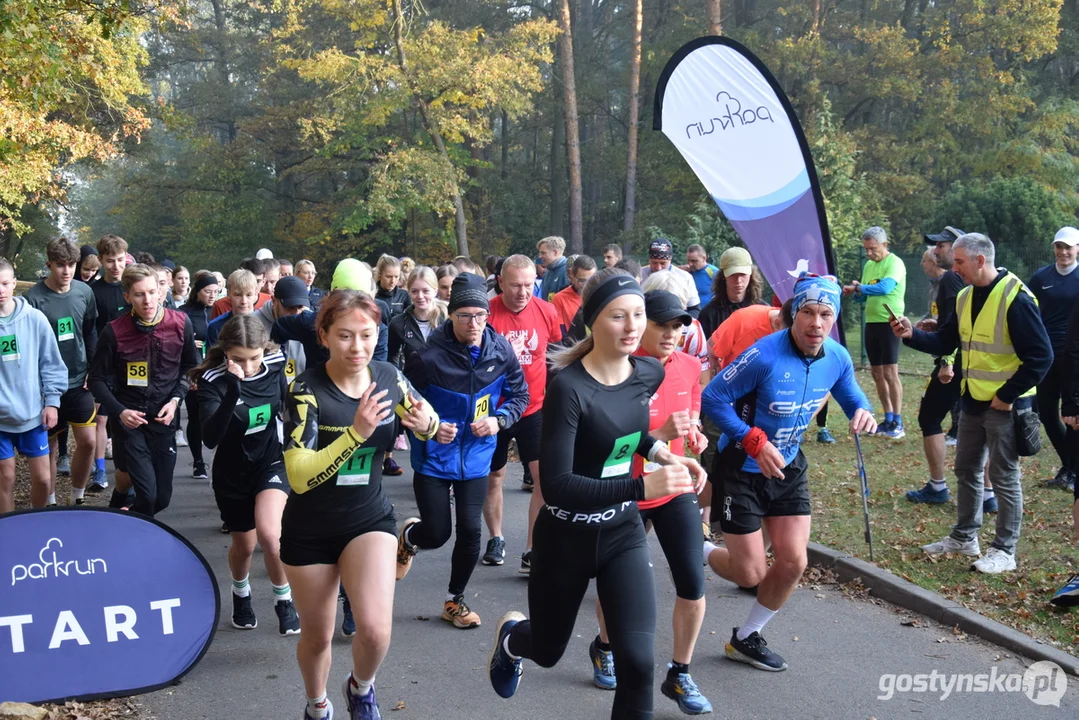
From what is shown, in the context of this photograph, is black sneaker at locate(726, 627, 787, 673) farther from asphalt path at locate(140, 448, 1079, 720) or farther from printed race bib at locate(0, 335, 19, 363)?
printed race bib at locate(0, 335, 19, 363)

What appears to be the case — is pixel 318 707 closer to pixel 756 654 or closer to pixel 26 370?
pixel 756 654

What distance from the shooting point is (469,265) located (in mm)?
11422

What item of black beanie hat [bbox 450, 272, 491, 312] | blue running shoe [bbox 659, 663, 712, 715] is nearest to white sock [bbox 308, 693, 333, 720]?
blue running shoe [bbox 659, 663, 712, 715]

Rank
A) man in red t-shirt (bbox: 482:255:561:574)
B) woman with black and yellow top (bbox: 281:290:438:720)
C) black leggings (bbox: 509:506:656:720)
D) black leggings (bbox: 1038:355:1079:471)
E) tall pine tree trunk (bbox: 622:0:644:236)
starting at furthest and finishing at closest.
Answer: tall pine tree trunk (bbox: 622:0:644:236)
black leggings (bbox: 1038:355:1079:471)
man in red t-shirt (bbox: 482:255:561:574)
woman with black and yellow top (bbox: 281:290:438:720)
black leggings (bbox: 509:506:656:720)

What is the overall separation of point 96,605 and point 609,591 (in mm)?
2655

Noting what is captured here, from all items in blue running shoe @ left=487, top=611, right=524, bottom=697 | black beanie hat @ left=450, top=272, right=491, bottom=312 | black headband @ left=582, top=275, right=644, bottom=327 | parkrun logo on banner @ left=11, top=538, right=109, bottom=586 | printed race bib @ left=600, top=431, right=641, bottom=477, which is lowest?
blue running shoe @ left=487, top=611, right=524, bottom=697

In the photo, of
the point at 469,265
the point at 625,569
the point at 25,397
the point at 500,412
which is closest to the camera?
the point at 625,569

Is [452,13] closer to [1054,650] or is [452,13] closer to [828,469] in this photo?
[828,469]

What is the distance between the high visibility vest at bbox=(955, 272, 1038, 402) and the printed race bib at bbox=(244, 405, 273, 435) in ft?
14.9

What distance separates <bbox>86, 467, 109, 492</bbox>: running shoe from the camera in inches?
380

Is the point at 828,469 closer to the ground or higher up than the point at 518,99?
closer to the ground

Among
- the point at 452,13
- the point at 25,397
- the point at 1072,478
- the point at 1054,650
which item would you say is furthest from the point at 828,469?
the point at 452,13

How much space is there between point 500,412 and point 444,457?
42 cm

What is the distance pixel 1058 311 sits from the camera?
8250 millimetres
